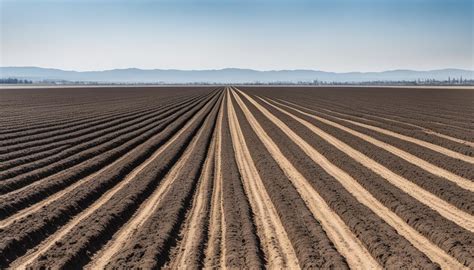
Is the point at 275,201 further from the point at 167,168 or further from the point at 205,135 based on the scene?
the point at 205,135

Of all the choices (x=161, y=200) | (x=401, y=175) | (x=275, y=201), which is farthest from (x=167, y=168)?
(x=401, y=175)

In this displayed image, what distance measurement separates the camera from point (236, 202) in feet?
36.1

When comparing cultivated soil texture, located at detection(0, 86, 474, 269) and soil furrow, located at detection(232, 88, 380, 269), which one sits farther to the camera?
cultivated soil texture, located at detection(0, 86, 474, 269)

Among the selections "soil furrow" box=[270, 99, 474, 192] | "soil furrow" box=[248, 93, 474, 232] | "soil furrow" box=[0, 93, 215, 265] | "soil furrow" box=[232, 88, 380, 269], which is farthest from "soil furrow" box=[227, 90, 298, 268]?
"soil furrow" box=[270, 99, 474, 192]

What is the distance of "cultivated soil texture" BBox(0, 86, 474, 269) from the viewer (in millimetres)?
7812

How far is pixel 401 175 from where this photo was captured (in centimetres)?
1405

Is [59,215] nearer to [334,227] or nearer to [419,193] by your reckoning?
[334,227]

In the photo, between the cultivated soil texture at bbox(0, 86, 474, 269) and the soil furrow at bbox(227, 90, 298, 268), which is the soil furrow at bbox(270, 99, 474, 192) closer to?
the cultivated soil texture at bbox(0, 86, 474, 269)

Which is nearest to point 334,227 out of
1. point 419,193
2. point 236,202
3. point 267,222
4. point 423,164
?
point 267,222

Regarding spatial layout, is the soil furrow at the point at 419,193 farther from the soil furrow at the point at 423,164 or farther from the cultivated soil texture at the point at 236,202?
the soil furrow at the point at 423,164

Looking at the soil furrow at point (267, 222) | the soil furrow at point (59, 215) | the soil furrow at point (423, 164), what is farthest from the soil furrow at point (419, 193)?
the soil furrow at point (59, 215)

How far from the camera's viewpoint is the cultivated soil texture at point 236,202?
7.81 metres

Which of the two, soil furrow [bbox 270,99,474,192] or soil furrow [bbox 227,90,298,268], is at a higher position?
soil furrow [bbox 227,90,298,268]

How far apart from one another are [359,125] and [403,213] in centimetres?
1793
